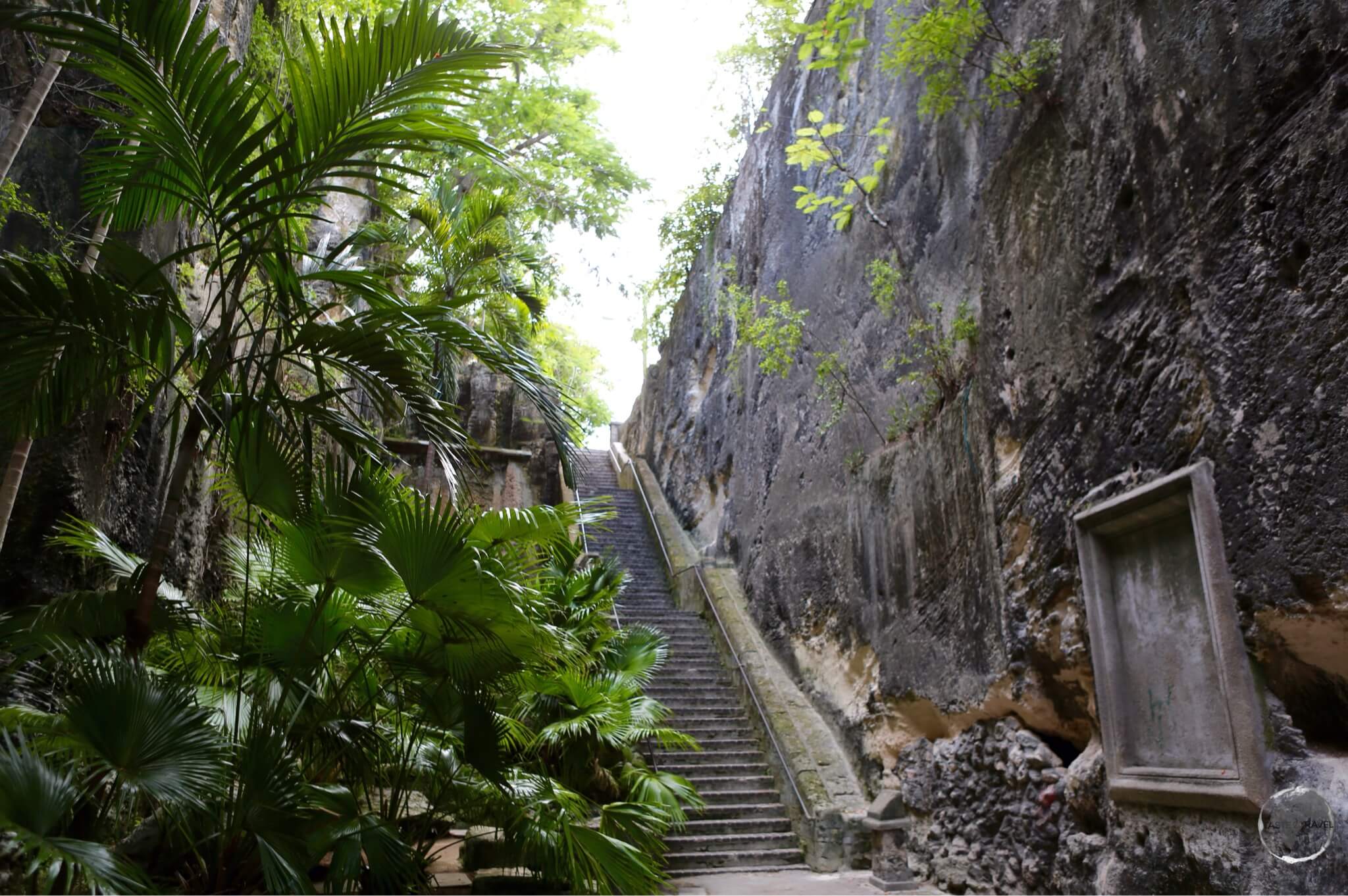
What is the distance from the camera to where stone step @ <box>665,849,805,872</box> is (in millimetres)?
6012

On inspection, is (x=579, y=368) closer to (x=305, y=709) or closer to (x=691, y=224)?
(x=691, y=224)

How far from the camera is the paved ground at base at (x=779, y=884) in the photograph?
5.34m

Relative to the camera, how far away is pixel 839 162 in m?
7.17

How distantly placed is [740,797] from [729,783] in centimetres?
19

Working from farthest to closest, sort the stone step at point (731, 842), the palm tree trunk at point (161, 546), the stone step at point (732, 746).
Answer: the stone step at point (732, 746) → the stone step at point (731, 842) → the palm tree trunk at point (161, 546)

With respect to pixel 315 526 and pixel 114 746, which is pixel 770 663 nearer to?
pixel 315 526

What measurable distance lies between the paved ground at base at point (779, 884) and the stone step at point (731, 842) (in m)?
0.24

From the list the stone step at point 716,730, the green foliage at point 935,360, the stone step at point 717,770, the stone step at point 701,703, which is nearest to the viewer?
the green foliage at point 935,360

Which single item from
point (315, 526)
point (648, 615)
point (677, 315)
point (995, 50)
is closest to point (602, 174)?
point (677, 315)

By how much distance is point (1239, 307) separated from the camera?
346 centimetres

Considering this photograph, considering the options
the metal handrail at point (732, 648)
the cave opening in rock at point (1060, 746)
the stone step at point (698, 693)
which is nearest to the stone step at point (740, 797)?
the metal handrail at point (732, 648)

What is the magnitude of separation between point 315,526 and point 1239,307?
369 cm

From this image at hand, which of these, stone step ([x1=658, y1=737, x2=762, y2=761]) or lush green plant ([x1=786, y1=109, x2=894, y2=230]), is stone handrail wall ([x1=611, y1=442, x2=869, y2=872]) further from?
lush green plant ([x1=786, y1=109, x2=894, y2=230])

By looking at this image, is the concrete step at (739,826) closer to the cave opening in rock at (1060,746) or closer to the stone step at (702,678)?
the stone step at (702,678)
